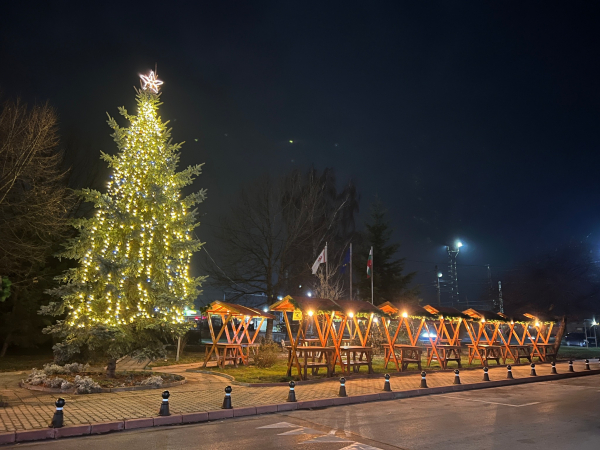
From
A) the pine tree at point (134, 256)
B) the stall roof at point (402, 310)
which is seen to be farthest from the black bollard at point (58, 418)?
the stall roof at point (402, 310)

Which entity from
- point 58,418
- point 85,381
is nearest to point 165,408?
point 58,418

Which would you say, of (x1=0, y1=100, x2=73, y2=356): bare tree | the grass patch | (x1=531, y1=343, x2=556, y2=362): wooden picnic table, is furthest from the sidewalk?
(x1=531, y1=343, x2=556, y2=362): wooden picnic table

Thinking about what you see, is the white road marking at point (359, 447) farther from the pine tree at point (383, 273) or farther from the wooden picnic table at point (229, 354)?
the pine tree at point (383, 273)

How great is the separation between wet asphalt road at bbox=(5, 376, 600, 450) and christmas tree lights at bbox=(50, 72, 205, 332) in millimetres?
6448

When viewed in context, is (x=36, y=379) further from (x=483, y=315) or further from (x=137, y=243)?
(x=483, y=315)

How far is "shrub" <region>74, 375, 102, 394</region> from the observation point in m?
11.9

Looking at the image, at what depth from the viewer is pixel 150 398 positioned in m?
11.3

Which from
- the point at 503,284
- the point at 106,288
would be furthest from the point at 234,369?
the point at 503,284

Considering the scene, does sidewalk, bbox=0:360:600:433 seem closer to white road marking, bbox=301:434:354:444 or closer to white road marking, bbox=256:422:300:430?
white road marking, bbox=256:422:300:430

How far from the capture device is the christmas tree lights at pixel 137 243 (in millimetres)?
14109

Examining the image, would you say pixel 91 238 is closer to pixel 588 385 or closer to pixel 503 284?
pixel 588 385

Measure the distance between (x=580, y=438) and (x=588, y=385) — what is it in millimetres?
10313

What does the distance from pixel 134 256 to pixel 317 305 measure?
6.58 meters

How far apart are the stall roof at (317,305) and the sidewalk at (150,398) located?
2524 millimetres
